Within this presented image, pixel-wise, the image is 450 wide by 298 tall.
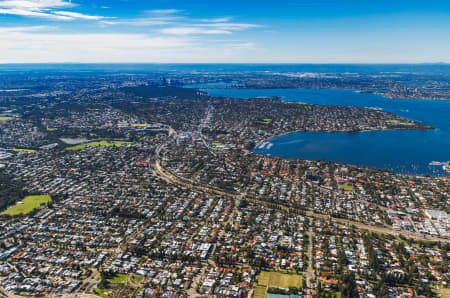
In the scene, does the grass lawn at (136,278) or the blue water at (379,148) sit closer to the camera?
the grass lawn at (136,278)

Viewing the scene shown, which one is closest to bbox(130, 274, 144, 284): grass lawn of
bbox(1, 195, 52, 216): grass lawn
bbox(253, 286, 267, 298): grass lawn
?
bbox(253, 286, 267, 298): grass lawn

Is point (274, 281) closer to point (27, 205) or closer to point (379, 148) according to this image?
point (27, 205)

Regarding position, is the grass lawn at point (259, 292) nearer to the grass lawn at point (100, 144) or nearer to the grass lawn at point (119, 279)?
the grass lawn at point (119, 279)

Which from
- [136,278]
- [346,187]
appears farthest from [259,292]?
[346,187]

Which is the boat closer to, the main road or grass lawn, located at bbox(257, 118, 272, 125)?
the main road

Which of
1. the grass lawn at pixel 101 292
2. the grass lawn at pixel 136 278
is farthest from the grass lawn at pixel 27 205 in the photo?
the grass lawn at pixel 136 278

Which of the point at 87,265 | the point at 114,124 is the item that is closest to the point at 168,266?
the point at 87,265

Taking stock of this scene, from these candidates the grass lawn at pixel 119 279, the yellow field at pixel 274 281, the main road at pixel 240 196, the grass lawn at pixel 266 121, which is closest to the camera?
the yellow field at pixel 274 281
